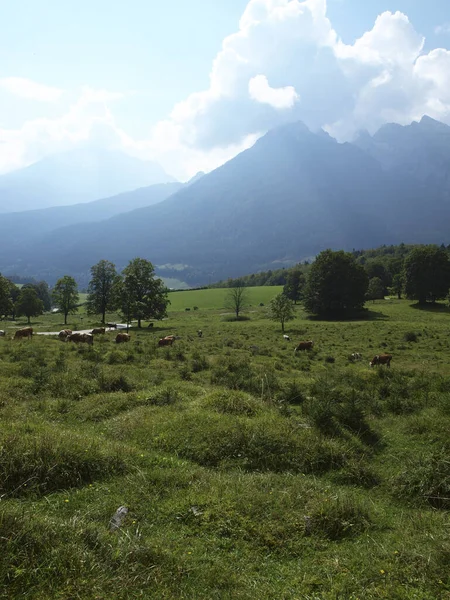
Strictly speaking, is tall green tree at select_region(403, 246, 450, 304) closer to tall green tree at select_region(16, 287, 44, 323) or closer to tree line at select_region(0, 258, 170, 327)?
tree line at select_region(0, 258, 170, 327)

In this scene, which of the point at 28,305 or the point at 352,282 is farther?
the point at 352,282

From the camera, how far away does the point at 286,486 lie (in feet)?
26.1

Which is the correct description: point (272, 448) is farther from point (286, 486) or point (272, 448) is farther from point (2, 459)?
point (2, 459)

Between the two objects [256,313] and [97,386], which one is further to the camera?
[256,313]

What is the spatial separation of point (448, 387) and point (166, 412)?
42.1ft

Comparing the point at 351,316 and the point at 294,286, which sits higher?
the point at 294,286

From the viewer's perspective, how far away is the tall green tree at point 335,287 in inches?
A: 3182

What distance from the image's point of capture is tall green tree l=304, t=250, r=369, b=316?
80812 mm

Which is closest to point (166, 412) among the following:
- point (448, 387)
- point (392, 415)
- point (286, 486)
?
point (286, 486)

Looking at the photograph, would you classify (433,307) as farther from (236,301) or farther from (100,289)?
(100,289)

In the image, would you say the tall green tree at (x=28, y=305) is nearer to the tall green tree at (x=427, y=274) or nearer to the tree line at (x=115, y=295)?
the tree line at (x=115, y=295)

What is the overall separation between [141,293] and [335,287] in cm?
4469

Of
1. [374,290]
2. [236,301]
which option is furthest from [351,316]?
[374,290]

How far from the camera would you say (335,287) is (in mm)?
81500
